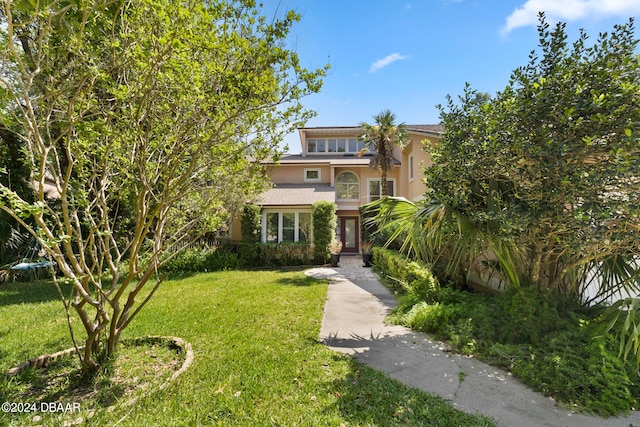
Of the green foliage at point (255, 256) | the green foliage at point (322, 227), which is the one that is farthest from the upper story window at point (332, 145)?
the green foliage at point (255, 256)

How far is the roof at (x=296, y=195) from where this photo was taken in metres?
17.6

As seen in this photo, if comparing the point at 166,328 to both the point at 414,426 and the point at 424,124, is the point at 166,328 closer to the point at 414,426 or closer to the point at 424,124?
the point at 414,426

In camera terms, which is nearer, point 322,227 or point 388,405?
point 388,405

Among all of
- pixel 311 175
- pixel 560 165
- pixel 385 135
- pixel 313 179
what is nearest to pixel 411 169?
pixel 385 135

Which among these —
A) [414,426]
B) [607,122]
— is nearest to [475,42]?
[607,122]

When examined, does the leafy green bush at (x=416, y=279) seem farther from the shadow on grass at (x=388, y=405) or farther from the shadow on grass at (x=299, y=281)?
the shadow on grass at (x=388, y=405)

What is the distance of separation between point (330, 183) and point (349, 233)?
398cm

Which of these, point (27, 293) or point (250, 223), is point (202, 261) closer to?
point (250, 223)

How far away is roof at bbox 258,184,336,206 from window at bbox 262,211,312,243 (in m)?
0.78

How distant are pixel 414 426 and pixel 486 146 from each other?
439 centimetres

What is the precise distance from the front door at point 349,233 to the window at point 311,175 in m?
3.53

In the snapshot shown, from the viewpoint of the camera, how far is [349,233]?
69.7ft

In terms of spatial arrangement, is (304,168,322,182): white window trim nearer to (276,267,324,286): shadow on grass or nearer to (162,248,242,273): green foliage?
(162,248,242,273): green foliage

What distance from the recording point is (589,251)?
4.34 meters
